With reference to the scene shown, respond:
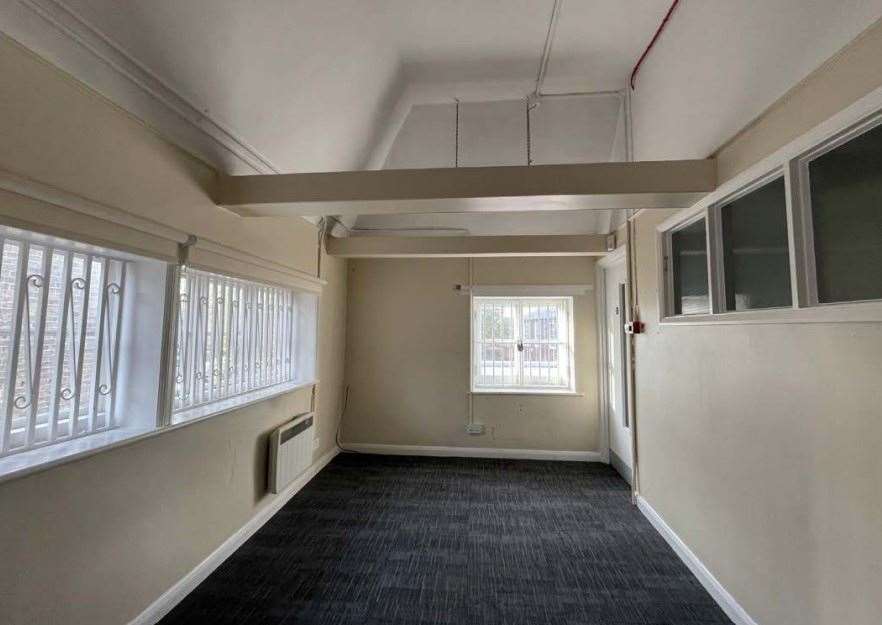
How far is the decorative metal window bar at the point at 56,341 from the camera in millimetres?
1330

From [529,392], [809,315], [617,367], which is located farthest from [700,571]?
[529,392]

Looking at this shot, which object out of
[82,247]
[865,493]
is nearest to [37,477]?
[82,247]

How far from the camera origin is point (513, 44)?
8.13 feet

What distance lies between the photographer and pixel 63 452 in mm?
1375

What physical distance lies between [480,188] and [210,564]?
8.45ft

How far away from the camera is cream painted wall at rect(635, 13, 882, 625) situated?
118cm

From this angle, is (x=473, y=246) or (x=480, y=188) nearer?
(x=480, y=188)

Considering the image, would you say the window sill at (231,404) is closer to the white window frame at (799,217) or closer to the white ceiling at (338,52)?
the white ceiling at (338,52)

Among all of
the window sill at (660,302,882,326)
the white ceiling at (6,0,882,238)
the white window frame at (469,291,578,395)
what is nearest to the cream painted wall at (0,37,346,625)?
the white ceiling at (6,0,882,238)

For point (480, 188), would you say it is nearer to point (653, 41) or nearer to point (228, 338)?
point (653, 41)

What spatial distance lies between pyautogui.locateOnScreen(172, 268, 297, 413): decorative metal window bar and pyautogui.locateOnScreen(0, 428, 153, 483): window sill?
0.41m

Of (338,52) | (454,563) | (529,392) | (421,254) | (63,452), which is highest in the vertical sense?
(338,52)

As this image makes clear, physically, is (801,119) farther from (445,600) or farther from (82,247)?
(82,247)

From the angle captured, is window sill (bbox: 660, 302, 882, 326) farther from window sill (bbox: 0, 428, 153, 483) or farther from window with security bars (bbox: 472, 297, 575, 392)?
window sill (bbox: 0, 428, 153, 483)
